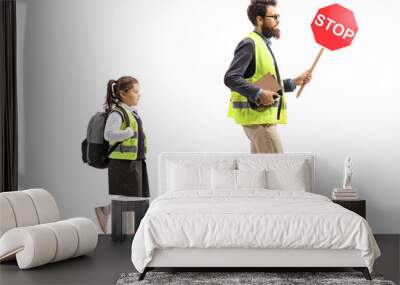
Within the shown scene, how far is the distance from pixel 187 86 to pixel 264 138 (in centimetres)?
98

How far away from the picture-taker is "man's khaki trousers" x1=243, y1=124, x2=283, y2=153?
7207mm

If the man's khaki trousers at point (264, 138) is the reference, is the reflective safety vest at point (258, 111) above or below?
above

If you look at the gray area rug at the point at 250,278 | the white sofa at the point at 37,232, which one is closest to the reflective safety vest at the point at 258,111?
the white sofa at the point at 37,232

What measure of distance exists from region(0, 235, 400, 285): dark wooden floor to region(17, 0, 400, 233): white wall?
1.16 meters

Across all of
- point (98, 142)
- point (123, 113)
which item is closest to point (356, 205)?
point (123, 113)

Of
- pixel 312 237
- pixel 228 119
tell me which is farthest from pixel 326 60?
pixel 312 237

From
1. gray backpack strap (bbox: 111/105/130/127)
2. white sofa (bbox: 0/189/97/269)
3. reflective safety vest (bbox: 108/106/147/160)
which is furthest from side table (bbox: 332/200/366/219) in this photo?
white sofa (bbox: 0/189/97/269)

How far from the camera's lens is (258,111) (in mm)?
7141

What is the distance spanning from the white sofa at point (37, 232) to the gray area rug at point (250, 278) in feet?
2.27

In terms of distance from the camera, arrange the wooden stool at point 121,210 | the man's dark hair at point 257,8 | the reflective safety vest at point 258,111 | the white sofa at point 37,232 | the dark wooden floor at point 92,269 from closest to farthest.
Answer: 1. the dark wooden floor at point 92,269
2. the white sofa at point 37,232
3. the wooden stool at point 121,210
4. the reflective safety vest at point 258,111
5. the man's dark hair at point 257,8

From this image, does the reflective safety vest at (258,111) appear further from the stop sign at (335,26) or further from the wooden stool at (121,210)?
the wooden stool at (121,210)

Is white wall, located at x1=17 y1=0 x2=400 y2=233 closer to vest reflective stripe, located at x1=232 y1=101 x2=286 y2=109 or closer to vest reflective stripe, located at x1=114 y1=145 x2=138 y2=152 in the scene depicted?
vest reflective stripe, located at x1=232 y1=101 x2=286 y2=109

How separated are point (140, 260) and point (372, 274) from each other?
1.76m

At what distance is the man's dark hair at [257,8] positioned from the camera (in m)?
7.25
